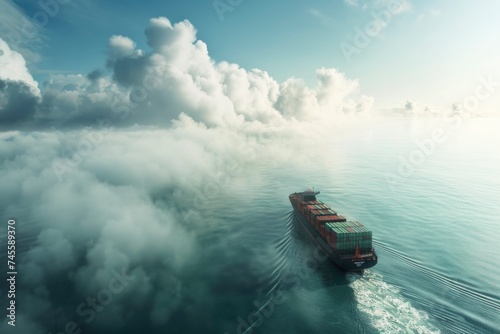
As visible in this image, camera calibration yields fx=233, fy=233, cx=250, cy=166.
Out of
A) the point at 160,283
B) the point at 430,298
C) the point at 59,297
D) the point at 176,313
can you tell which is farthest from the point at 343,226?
the point at 59,297

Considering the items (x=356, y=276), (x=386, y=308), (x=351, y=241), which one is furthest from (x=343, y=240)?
(x=386, y=308)

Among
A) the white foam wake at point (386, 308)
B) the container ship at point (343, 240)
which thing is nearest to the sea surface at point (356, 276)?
the white foam wake at point (386, 308)

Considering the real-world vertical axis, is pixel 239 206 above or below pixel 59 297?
above

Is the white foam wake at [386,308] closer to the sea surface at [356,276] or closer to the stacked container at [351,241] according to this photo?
the sea surface at [356,276]

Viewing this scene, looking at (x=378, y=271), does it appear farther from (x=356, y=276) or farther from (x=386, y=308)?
(x=386, y=308)

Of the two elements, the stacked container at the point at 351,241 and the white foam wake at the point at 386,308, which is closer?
the white foam wake at the point at 386,308

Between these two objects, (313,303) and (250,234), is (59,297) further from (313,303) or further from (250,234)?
(313,303)
